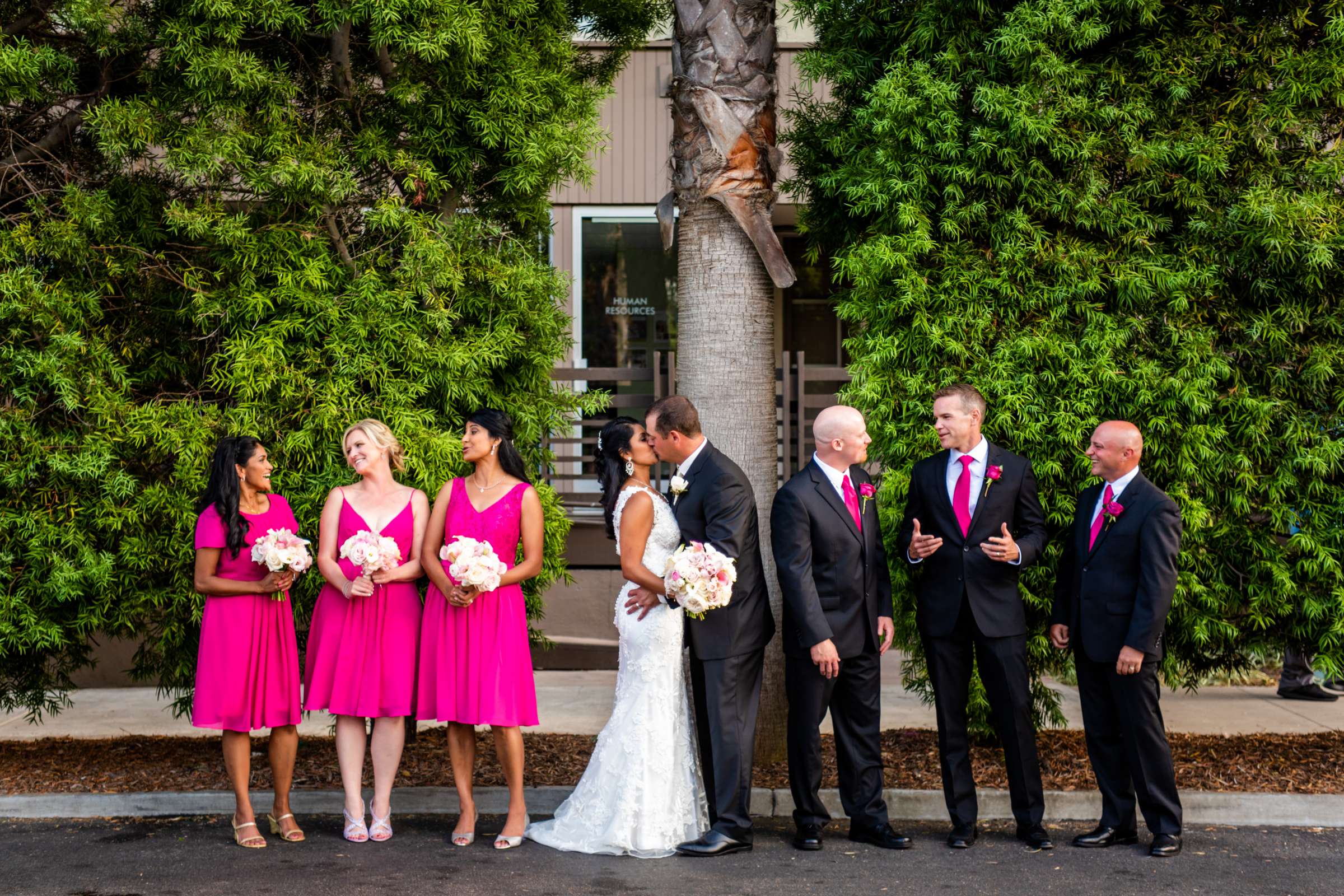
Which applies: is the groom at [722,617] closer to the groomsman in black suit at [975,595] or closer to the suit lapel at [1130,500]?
the groomsman in black suit at [975,595]

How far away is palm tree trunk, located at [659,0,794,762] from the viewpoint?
7.25 metres

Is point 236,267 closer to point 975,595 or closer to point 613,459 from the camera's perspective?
point 613,459

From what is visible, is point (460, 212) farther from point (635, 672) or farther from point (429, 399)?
point (635, 672)

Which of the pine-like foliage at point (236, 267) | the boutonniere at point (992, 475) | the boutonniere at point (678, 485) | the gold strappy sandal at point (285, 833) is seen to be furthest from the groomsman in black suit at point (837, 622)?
the gold strappy sandal at point (285, 833)

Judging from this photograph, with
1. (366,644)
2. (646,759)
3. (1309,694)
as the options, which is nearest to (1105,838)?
(646,759)

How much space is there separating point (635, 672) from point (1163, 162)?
13.3ft

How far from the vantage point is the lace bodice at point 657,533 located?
19.0 ft

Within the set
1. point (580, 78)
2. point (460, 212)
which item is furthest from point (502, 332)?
point (580, 78)

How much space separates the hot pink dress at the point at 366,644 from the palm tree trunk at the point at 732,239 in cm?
219

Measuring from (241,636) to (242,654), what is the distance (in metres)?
0.09

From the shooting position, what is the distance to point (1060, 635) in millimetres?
6102

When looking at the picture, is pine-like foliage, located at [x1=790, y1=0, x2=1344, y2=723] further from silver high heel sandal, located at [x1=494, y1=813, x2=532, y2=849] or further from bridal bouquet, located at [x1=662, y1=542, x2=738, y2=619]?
silver high heel sandal, located at [x1=494, y1=813, x2=532, y2=849]

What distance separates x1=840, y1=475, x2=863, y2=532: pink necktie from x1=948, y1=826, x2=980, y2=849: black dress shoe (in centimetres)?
157

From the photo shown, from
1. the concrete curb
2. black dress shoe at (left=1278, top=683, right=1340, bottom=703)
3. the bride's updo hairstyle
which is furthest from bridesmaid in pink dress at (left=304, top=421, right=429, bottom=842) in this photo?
black dress shoe at (left=1278, top=683, right=1340, bottom=703)
